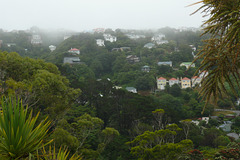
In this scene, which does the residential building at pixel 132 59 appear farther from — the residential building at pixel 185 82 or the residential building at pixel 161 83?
the residential building at pixel 185 82

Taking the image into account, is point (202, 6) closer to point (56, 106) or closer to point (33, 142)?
point (33, 142)

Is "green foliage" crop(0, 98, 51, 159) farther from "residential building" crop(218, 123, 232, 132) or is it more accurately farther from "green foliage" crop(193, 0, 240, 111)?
"residential building" crop(218, 123, 232, 132)

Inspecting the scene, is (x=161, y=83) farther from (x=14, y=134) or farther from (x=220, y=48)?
(x=14, y=134)

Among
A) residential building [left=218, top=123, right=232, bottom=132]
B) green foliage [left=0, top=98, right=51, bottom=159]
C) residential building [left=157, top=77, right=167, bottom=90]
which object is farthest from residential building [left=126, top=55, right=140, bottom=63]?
green foliage [left=0, top=98, right=51, bottom=159]

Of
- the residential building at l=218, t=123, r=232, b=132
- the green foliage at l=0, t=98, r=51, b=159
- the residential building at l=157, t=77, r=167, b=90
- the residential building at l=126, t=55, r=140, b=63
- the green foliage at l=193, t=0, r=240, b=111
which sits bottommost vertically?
the residential building at l=218, t=123, r=232, b=132

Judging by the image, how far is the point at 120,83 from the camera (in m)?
38.1

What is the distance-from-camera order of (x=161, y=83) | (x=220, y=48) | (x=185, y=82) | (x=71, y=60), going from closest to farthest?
(x=220, y=48) → (x=161, y=83) → (x=185, y=82) → (x=71, y=60)

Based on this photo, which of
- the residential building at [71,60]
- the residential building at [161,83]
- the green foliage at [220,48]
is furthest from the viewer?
the residential building at [71,60]

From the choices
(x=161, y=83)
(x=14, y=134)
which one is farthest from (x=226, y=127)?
(x=14, y=134)

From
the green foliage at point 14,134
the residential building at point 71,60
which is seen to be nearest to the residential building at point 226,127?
the green foliage at point 14,134

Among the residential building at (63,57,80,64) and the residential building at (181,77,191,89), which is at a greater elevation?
the residential building at (63,57,80,64)

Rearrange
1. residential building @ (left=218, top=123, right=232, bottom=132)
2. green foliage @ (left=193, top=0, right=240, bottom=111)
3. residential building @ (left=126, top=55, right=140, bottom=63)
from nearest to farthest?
green foliage @ (left=193, top=0, right=240, bottom=111) → residential building @ (left=218, top=123, right=232, bottom=132) → residential building @ (left=126, top=55, right=140, bottom=63)

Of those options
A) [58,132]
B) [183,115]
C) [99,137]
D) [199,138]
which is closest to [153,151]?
[99,137]

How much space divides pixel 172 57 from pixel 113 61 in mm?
11424
